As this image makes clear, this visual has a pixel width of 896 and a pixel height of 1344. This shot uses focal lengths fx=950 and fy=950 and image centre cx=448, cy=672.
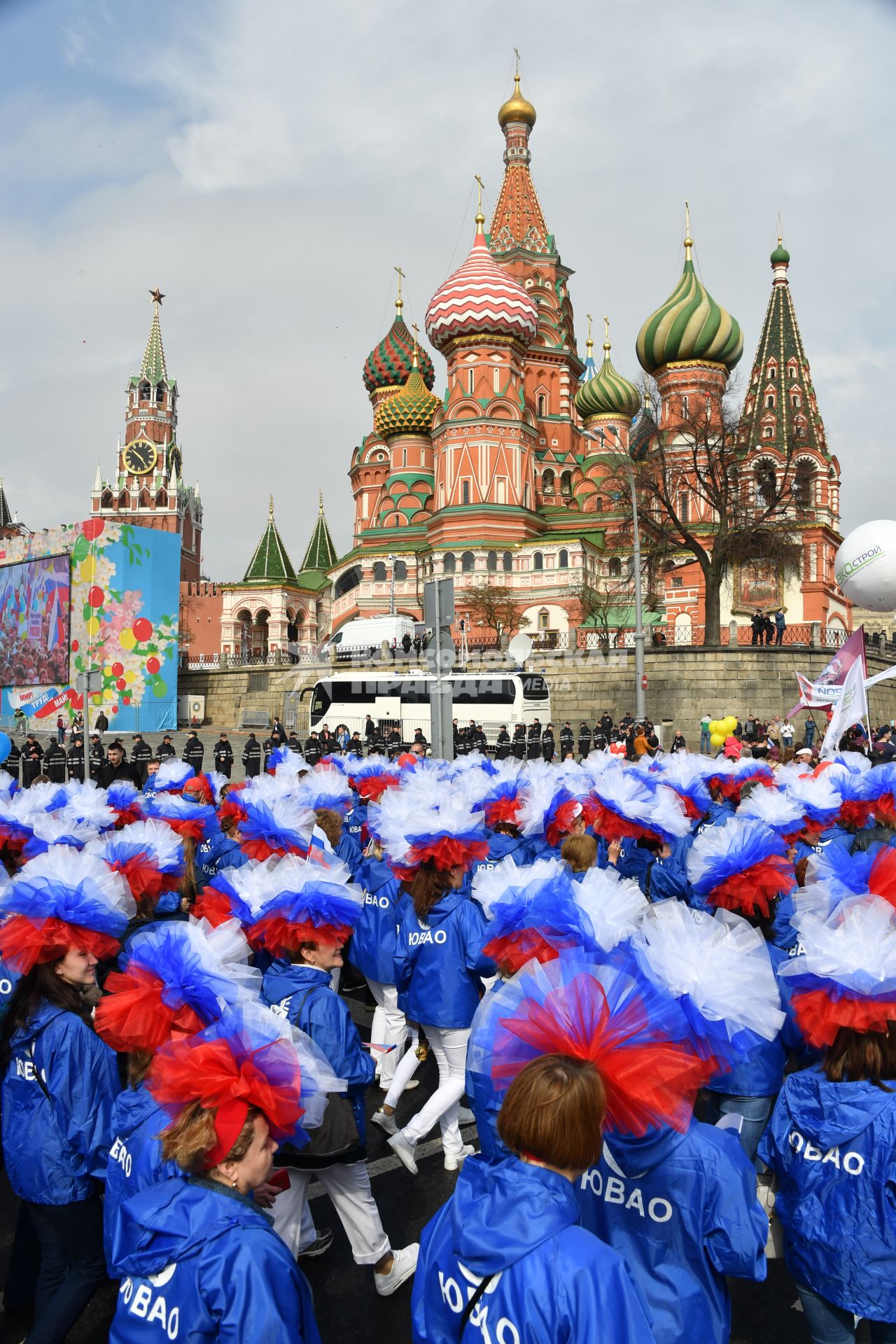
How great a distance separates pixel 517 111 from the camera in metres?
59.9

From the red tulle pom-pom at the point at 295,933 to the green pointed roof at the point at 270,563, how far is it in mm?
60166

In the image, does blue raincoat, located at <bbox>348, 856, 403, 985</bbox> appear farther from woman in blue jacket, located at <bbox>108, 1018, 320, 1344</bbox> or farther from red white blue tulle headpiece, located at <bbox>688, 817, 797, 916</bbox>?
woman in blue jacket, located at <bbox>108, 1018, 320, 1344</bbox>

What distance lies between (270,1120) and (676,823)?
453 cm

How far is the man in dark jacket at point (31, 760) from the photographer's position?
2208 cm

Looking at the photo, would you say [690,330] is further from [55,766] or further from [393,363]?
[55,766]

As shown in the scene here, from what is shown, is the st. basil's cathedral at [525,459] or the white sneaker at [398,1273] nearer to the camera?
the white sneaker at [398,1273]

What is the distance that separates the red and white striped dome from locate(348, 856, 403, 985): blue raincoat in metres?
49.3

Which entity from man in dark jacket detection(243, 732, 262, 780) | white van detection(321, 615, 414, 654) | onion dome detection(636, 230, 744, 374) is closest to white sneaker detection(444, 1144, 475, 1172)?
man in dark jacket detection(243, 732, 262, 780)

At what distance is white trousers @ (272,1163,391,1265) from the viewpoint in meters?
3.49

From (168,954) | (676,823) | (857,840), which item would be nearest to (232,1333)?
(168,954)

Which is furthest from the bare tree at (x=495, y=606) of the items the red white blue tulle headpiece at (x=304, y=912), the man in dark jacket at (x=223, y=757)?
the red white blue tulle headpiece at (x=304, y=912)

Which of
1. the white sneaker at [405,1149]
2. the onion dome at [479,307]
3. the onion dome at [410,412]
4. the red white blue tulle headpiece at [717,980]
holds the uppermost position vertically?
the onion dome at [479,307]

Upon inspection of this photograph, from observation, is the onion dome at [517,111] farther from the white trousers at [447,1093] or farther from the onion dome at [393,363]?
the white trousers at [447,1093]

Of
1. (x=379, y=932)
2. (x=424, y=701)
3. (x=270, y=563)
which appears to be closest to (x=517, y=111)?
(x=270, y=563)
